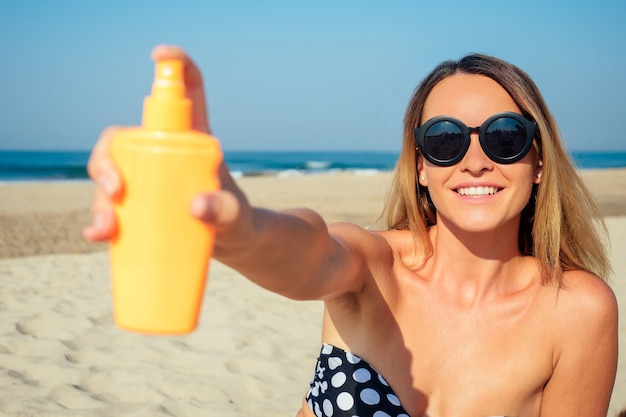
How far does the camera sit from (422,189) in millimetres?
2537

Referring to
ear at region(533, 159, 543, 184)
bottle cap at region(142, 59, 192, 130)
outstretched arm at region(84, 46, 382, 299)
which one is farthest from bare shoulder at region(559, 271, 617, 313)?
bottle cap at region(142, 59, 192, 130)

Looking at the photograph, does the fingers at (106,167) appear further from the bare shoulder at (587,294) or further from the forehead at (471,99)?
the bare shoulder at (587,294)

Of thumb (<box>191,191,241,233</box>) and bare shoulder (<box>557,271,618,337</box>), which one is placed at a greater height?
thumb (<box>191,191,241,233</box>)

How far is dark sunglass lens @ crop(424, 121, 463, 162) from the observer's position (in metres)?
2.11

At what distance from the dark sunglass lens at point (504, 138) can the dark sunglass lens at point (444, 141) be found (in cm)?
9

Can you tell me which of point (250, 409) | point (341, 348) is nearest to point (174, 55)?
point (341, 348)

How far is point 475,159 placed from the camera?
6.92ft

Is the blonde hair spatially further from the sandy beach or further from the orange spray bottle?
the orange spray bottle

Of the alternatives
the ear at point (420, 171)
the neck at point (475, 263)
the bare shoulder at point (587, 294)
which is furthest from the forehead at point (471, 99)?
the bare shoulder at point (587, 294)

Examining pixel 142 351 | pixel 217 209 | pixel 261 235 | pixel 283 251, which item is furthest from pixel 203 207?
pixel 142 351

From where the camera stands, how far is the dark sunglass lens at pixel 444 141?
2.11 metres

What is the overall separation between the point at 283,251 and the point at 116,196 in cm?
50

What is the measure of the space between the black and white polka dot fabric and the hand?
4.32 ft

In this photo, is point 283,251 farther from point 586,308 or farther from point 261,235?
point 586,308
